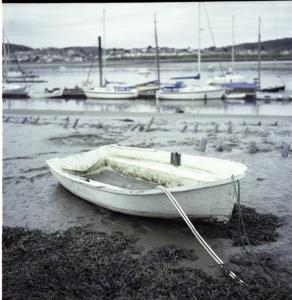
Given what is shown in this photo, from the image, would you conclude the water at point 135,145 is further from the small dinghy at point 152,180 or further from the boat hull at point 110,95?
the boat hull at point 110,95

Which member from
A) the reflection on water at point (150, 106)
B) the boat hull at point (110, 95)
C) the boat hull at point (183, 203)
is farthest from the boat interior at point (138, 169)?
the boat hull at point (110, 95)

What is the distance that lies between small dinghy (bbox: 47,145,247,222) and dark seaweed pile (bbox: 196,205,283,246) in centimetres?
17

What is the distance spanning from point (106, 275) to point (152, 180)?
318cm

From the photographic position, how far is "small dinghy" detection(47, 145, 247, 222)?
6062 millimetres

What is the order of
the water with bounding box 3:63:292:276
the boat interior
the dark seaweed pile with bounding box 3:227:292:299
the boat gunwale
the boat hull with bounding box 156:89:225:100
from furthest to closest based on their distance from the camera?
1. the boat hull with bounding box 156:89:225:100
2. the boat interior
3. the water with bounding box 3:63:292:276
4. the boat gunwale
5. the dark seaweed pile with bounding box 3:227:292:299

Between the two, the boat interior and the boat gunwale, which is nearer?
the boat gunwale

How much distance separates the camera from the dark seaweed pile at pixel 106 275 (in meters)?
4.50

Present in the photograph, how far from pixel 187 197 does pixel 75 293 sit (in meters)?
2.25

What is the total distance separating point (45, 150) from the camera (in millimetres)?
12758

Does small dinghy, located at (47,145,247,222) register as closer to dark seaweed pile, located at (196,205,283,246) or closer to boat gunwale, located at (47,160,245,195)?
boat gunwale, located at (47,160,245,195)

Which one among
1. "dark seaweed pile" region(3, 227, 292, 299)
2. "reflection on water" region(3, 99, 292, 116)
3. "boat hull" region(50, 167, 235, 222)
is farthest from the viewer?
"reflection on water" region(3, 99, 292, 116)

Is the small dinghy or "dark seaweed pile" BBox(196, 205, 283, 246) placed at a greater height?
the small dinghy

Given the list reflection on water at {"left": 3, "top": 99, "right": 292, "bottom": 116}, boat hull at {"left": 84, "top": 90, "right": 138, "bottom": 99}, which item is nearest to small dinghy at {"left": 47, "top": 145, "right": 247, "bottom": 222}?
reflection on water at {"left": 3, "top": 99, "right": 292, "bottom": 116}

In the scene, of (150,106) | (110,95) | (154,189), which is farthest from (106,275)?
(110,95)
